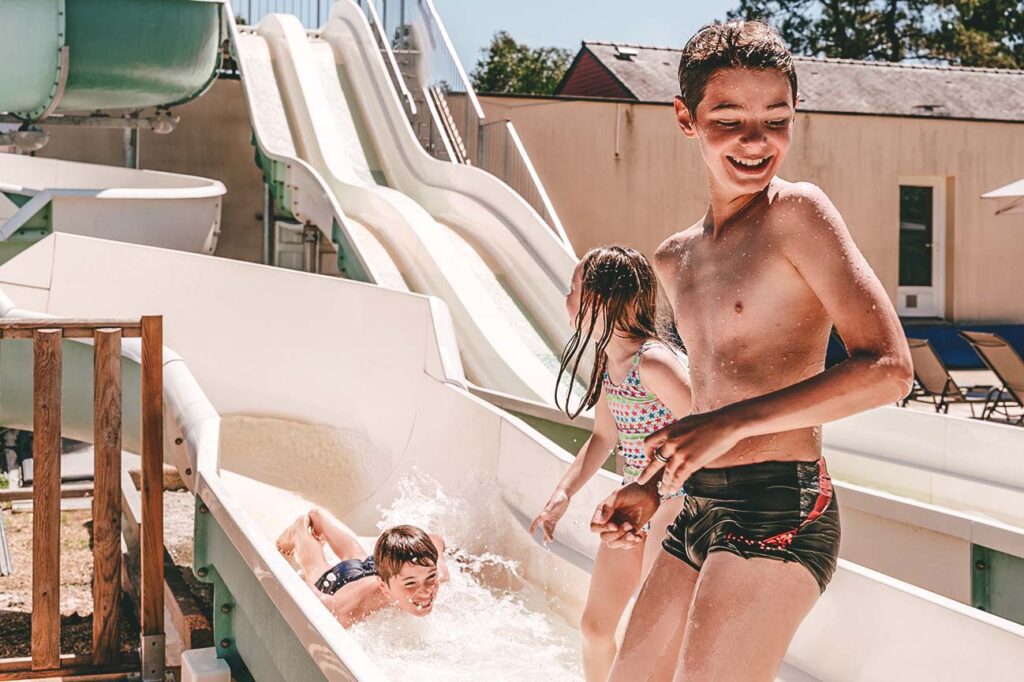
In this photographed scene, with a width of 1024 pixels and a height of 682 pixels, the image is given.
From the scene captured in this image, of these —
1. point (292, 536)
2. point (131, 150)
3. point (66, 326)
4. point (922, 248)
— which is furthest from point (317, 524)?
point (922, 248)

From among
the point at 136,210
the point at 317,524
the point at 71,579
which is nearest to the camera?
the point at 317,524

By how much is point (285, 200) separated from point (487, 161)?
2.33 metres

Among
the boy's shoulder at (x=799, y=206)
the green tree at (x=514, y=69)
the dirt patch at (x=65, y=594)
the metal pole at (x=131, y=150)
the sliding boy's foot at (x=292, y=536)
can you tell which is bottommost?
the dirt patch at (x=65, y=594)

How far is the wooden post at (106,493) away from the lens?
4.11 m

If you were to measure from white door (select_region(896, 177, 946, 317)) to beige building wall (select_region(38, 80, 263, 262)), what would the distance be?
9071 mm

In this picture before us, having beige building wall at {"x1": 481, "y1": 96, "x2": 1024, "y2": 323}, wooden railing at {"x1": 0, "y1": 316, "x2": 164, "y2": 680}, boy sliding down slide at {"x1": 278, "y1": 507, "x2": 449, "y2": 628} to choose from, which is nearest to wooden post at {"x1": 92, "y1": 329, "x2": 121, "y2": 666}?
wooden railing at {"x1": 0, "y1": 316, "x2": 164, "y2": 680}

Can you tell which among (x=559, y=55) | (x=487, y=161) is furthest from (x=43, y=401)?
(x=559, y=55)

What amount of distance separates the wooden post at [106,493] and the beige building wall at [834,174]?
34.8 ft

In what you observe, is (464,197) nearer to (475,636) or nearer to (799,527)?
(475,636)

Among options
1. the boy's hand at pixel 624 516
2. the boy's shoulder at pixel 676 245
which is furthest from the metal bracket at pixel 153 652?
the boy's shoulder at pixel 676 245

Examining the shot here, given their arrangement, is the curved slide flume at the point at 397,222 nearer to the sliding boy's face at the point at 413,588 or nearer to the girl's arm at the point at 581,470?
the sliding boy's face at the point at 413,588

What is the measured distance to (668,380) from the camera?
8.83 feet

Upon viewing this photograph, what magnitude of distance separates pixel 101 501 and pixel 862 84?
16316mm

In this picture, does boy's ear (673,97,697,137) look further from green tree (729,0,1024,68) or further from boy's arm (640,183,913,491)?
green tree (729,0,1024,68)
